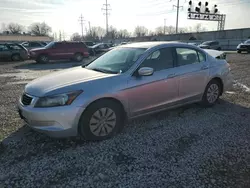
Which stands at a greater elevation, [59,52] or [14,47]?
[14,47]

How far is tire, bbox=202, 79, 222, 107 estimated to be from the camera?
484 centimetres

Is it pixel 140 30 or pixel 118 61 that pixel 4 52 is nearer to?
pixel 118 61

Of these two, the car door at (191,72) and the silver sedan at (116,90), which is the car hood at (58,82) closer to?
the silver sedan at (116,90)

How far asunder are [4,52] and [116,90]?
684 inches

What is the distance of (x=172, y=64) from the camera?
13.6 feet

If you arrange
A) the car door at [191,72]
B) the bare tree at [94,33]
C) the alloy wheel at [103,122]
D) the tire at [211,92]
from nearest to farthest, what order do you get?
the alloy wheel at [103,122], the car door at [191,72], the tire at [211,92], the bare tree at [94,33]

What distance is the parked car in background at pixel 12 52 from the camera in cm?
1720

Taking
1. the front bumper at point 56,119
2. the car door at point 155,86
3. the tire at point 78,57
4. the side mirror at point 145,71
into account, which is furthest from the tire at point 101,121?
the tire at point 78,57

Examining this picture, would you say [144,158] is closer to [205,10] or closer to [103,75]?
[103,75]

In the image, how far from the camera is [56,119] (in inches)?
119

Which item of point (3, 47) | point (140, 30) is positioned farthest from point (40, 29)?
point (3, 47)

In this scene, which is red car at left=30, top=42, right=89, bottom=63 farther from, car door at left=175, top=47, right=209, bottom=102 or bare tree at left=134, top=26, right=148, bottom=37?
bare tree at left=134, top=26, right=148, bottom=37

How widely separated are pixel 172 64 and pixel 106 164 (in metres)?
2.38

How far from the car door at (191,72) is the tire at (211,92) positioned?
194 mm
